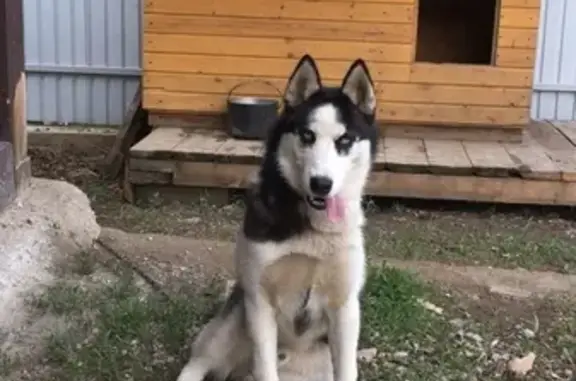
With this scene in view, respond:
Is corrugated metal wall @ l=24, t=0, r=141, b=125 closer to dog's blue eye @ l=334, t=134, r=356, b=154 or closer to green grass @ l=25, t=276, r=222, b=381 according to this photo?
green grass @ l=25, t=276, r=222, b=381

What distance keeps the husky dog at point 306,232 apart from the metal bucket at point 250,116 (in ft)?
10.2

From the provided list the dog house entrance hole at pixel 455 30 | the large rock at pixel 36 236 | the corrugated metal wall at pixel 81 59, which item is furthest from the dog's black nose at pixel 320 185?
the dog house entrance hole at pixel 455 30

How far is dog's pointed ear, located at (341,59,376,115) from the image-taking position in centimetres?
319

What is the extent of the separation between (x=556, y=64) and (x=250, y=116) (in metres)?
2.83

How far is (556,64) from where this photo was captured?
7.89 metres

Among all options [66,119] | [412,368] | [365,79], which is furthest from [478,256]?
[66,119]

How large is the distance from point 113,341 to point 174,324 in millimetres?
276

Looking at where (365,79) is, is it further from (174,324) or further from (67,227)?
(67,227)

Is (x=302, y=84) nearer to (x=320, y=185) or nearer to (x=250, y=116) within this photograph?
(x=320, y=185)

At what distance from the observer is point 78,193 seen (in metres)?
5.21

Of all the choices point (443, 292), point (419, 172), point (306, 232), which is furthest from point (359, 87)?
point (419, 172)

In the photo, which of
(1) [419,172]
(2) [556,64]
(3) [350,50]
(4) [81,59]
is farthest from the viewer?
(4) [81,59]

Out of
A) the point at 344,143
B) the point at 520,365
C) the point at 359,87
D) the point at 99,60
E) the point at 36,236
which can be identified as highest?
the point at 359,87

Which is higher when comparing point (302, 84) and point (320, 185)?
point (302, 84)
